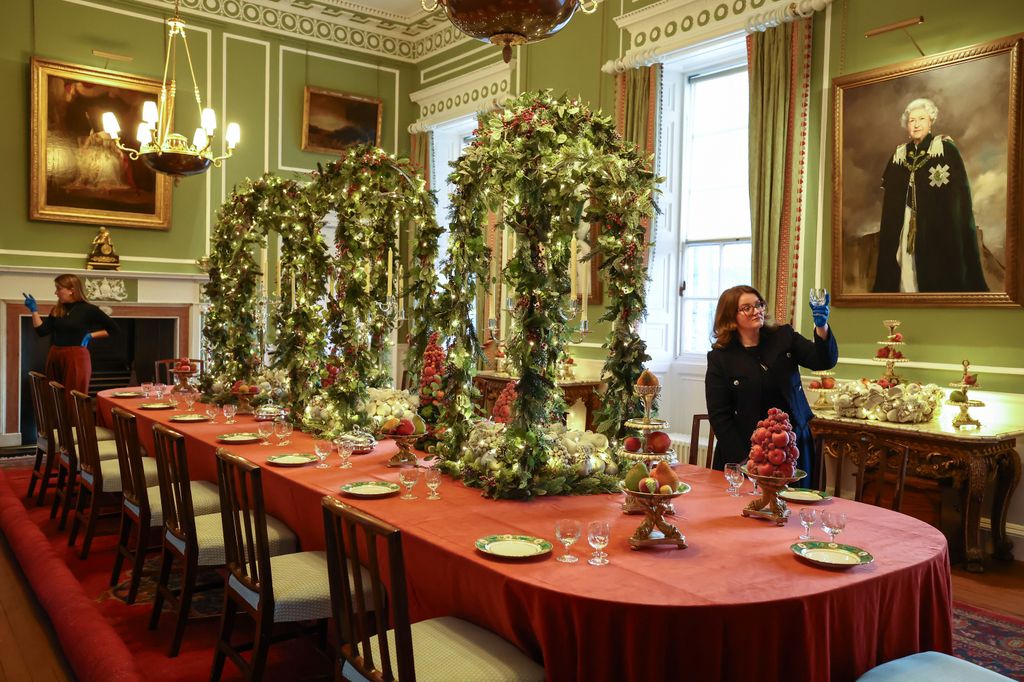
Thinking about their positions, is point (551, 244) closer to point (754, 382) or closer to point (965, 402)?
point (754, 382)

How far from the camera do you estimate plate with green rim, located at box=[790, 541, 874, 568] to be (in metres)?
2.42

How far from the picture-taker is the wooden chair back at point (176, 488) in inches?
137

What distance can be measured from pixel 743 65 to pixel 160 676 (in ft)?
20.0

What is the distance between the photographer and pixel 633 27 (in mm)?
7520

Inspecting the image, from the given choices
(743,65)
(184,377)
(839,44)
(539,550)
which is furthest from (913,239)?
(184,377)

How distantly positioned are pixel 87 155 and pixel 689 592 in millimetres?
8609

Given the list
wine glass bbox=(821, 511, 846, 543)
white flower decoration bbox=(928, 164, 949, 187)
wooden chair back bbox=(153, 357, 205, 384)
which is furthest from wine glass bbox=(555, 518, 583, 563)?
wooden chair back bbox=(153, 357, 205, 384)

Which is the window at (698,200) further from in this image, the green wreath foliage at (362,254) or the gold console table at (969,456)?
the green wreath foliage at (362,254)

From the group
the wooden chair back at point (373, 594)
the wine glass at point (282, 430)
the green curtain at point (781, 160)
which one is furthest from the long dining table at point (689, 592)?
the green curtain at point (781, 160)

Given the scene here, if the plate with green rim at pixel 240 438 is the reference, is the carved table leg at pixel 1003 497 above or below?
below

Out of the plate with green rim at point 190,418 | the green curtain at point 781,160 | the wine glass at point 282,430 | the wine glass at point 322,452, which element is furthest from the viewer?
the green curtain at point 781,160

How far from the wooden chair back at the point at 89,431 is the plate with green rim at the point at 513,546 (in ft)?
9.78

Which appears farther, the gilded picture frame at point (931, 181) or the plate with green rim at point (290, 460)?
the gilded picture frame at point (931, 181)

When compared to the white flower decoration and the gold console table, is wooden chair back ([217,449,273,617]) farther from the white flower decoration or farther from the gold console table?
the white flower decoration
